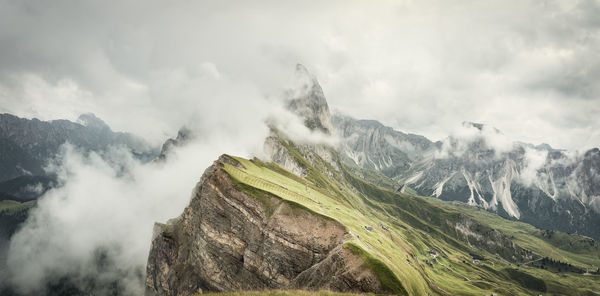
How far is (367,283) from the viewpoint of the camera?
33.3 meters

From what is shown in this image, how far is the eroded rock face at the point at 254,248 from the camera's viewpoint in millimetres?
38097

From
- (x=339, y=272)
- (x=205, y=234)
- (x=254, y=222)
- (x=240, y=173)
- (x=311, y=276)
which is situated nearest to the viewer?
(x=339, y=272)

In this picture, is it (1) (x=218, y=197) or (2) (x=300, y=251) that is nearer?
(2) (x=300, y=251)

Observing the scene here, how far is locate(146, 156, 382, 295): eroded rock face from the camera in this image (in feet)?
125

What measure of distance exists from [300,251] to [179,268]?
42437 millimetres

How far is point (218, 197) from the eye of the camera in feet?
200

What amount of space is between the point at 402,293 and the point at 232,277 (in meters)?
37.0

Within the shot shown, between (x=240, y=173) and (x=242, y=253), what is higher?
(x=240, y=173)

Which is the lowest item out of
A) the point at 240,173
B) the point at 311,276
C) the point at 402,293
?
the point at 402,293

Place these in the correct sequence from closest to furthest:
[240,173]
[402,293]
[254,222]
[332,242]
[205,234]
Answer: [402,293] → [332,242] → [254,222] → [205,234] → [240,173]

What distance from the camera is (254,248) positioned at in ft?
173

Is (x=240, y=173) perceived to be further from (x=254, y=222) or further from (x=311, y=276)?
(x=311, y=276)

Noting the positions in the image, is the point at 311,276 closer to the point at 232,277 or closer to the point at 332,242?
the point at 332,242

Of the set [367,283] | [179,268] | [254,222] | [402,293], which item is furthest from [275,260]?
[179,268]
